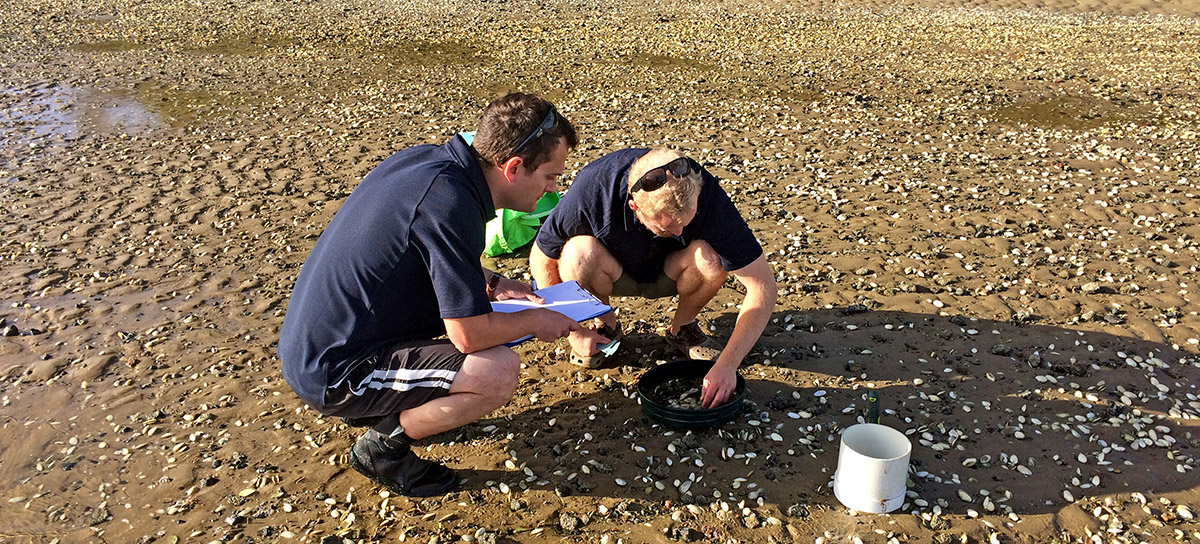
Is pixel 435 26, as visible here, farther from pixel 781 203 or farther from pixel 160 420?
pixel 160 420

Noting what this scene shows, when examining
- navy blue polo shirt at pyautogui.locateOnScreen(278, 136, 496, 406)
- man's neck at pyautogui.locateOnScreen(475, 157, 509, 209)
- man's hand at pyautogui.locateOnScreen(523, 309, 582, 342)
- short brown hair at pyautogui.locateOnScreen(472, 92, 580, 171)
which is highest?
short brown hair at pyautogui.locateOnScreen(472, 92, 580, 171)

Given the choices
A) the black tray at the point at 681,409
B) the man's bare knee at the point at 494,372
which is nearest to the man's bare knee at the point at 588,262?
the black tray at the point at 681,409

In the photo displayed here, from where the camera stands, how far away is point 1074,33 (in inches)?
496

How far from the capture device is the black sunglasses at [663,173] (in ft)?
12.0

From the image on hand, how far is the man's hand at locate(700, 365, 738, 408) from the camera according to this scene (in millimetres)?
3931

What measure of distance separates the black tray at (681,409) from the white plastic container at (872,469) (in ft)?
1.86

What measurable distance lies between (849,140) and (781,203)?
68.7 inches

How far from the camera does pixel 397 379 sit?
3432mm

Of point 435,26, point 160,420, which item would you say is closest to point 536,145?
point 160,420

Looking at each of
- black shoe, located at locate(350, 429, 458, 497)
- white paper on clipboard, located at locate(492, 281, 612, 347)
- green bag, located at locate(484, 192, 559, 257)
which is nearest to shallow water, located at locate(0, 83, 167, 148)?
green bag, located at locate(484, 192, 559, 257)

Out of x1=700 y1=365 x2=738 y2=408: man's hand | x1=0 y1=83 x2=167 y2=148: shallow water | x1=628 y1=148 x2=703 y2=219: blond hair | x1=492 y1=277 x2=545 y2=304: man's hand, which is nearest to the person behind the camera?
x1=628 y1=148 x2=703 y2=219: blond hair

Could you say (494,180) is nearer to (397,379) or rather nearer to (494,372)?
(494,372)

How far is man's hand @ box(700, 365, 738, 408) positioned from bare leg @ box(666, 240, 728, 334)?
0.52m

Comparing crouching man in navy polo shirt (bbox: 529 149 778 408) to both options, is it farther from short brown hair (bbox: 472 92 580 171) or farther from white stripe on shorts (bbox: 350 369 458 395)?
white stripe on shorts (bbox: 350 369 458 395)
